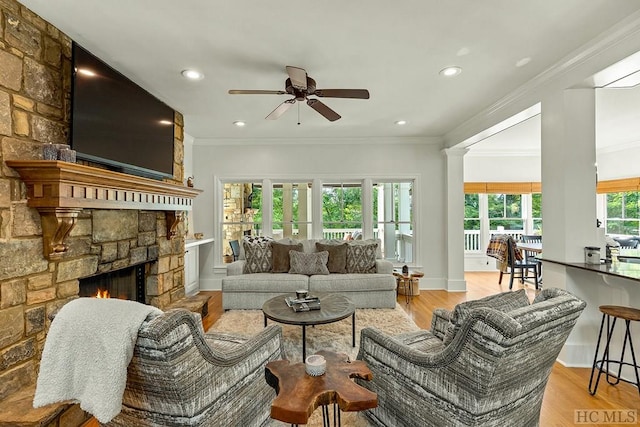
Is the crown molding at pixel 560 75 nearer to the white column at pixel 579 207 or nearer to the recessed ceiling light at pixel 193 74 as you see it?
the white column at pixel 579 207

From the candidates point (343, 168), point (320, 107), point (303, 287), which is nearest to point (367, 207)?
point (343, 168)

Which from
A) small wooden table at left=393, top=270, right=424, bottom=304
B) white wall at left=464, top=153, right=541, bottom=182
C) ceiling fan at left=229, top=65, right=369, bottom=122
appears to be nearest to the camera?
ceiling fan at left=229, top=65, right=369, bottom=122

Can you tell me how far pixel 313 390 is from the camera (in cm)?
135

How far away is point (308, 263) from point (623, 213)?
7.00m

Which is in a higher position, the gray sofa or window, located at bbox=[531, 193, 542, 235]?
window, located at bbox=[531, 193, 542, 235]

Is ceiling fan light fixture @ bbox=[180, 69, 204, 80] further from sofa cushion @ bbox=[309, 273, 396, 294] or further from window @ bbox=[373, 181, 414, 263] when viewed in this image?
window @ bbox=[373, 181, 414, 263]

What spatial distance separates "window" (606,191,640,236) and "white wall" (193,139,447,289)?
4.43m

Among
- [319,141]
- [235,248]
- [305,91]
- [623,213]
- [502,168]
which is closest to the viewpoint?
[305,91]

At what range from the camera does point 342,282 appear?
414 centimetres

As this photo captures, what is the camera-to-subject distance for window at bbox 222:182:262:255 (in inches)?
218

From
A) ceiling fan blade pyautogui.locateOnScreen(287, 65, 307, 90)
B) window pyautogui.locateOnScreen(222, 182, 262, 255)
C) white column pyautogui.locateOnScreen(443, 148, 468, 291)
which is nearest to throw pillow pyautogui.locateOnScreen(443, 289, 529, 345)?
ceiling fan blade pyautogui.locateOnScreen(287, 65, 307, 90)

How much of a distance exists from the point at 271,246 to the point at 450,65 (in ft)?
10.4

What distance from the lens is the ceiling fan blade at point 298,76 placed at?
7.48 ft

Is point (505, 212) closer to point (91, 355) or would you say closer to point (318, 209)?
point (318, 209)
